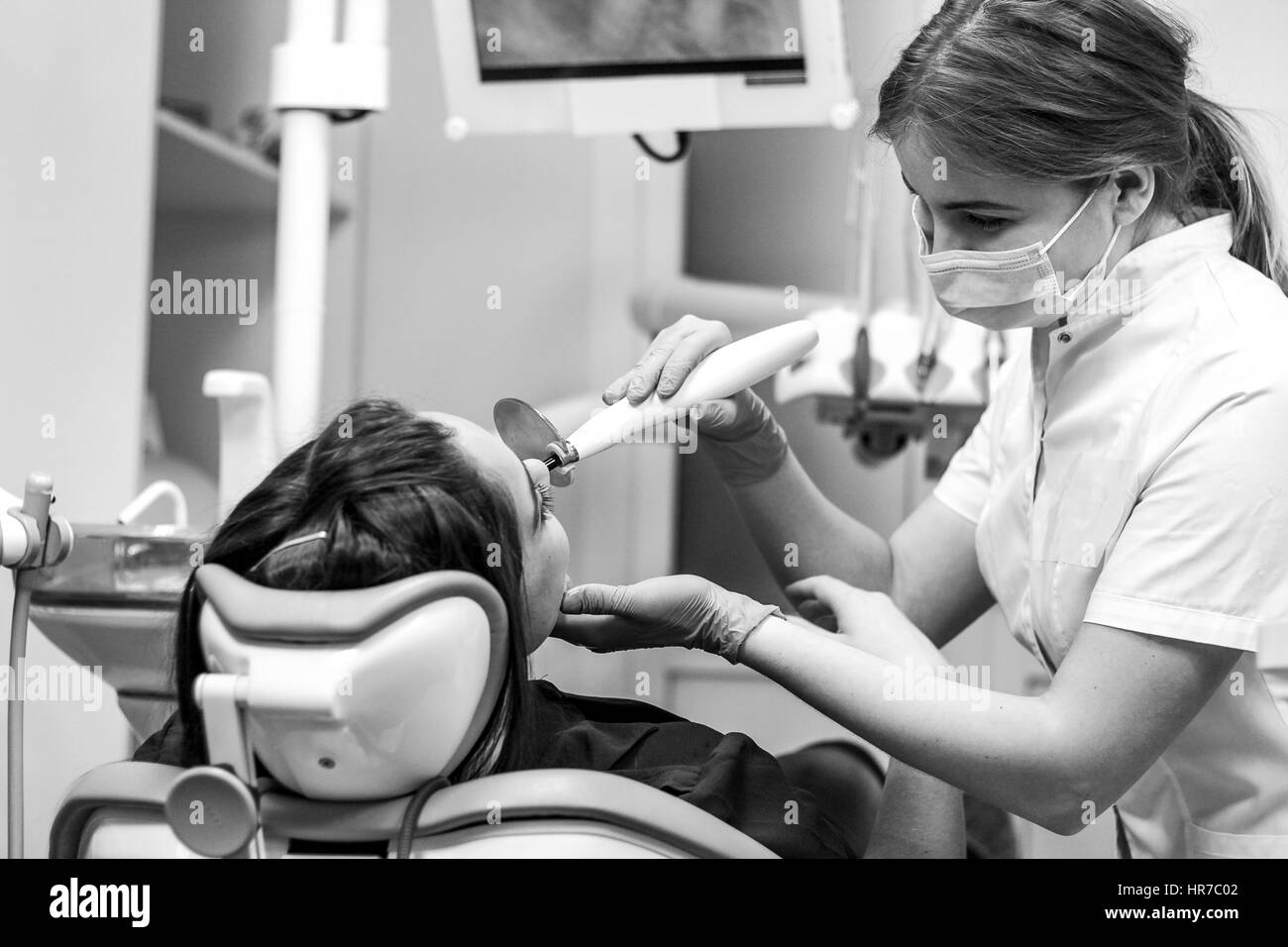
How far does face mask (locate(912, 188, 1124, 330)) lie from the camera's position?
103cm

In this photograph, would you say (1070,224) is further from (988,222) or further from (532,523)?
(532,523)

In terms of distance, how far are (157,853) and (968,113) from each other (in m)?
0.80

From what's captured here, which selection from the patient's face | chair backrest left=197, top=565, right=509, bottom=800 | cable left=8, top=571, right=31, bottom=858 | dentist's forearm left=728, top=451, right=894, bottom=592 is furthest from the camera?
dentist's forearm left=728, top=451, right=894, bottom=592

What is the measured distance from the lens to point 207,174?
6.17 ft

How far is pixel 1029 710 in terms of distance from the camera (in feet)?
3.05

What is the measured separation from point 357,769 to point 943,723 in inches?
17.4

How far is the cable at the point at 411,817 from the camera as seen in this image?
0.75 m

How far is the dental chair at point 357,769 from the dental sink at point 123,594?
1.24ft

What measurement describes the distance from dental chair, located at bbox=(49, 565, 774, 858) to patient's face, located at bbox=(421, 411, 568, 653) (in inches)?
5.0

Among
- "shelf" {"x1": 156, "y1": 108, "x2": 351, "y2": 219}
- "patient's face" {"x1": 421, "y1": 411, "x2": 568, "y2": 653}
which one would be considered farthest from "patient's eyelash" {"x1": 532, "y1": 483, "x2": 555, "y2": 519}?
"shelf" {"x1": 156, "y1": 108, "x2": 351, "y2": 219}

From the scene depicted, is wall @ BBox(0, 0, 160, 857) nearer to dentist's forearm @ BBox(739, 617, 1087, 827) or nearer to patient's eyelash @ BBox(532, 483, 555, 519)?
patient's eyelash @ BBox(532, 483, 555, 519)

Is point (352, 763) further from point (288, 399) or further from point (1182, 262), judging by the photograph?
point (1182, 262)

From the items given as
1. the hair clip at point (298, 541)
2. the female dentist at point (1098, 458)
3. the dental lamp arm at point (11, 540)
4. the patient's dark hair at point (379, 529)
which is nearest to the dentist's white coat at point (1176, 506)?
the female dentist at point (1098, 458)
